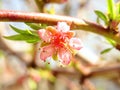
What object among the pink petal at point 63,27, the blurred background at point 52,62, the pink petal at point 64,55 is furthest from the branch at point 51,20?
the blurred background at point 52,62

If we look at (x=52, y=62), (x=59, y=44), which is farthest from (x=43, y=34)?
(x=52, y=62)

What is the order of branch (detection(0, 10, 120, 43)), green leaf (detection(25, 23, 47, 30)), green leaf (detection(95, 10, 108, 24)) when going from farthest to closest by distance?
green leaf (detection(95, 10, 108, 24)) < green leaf (detection(25, 23, 47, 30)) < branch (detection(0, 10, 120, 43))

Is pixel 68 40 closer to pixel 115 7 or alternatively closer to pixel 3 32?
pixel 115 7

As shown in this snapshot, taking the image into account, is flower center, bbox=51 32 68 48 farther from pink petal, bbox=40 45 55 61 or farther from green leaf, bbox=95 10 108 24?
green leaf, bbox=95 10 108 24

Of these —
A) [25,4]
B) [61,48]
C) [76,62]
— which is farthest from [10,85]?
[61,48]

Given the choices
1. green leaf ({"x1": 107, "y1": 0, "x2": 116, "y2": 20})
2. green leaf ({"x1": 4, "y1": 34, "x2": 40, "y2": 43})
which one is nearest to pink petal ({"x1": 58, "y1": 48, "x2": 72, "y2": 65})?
green leaf ({"x1": 4, "y1": 34, "x2": 40, "y2": 43})

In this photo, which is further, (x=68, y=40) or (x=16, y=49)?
(x=16, y=49)

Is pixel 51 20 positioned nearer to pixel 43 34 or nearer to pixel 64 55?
pixel 43 34
